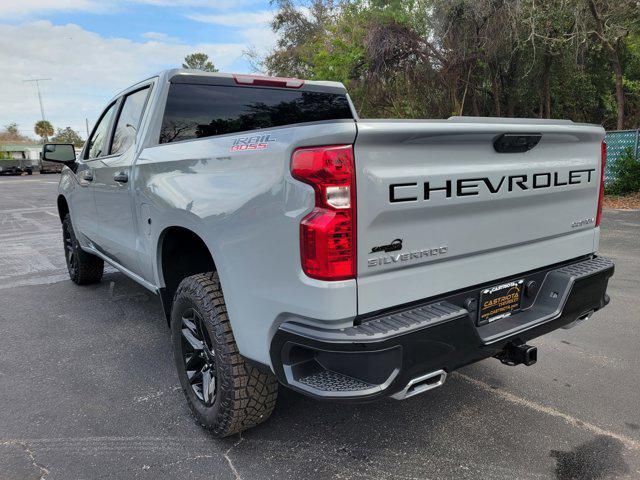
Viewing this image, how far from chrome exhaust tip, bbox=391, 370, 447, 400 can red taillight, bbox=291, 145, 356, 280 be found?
1.71ft

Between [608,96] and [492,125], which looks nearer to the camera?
[492,125]

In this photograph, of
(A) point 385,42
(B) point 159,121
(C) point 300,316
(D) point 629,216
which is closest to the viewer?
(C) point 300,316

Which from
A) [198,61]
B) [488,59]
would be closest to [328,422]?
[488,59]

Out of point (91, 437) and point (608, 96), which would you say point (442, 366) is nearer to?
point (91, 437)

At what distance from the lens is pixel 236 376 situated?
7.84 feet

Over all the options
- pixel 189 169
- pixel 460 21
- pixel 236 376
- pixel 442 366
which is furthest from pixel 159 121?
pixel 460 21

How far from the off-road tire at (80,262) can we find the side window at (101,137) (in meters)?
1.09

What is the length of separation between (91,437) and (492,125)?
2.64m

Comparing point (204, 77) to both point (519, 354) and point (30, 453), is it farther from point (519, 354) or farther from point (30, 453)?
point (519, 354)

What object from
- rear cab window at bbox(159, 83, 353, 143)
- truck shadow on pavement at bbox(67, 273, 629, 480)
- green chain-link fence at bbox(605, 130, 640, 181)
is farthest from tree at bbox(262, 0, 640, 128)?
truck shadow on pavement at bbox(67, 273, 629, 480)

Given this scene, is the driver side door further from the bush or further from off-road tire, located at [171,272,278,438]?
the bush

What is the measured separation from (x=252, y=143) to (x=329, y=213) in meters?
0.55

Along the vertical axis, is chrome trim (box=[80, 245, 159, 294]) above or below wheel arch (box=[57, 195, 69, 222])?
below

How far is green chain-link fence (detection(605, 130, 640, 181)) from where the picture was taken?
1338 cm
